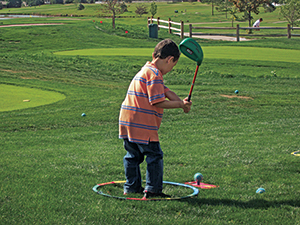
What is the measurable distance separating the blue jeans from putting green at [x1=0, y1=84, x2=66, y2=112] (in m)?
7.49

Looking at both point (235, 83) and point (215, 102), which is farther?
point (235, 83)

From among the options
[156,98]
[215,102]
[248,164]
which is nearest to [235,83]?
[215,102]

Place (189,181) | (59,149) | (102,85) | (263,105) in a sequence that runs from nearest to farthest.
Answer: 1. (189,181)
2. (59,149)
3. (263,105)
4. (102,85)

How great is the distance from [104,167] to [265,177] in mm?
2365

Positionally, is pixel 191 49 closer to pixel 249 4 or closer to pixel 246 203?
pixel 246 203

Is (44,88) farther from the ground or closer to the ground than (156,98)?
closer to the ground

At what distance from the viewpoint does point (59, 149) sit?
7543 mm

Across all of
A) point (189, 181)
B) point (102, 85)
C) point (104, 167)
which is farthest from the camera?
point (102, 85)

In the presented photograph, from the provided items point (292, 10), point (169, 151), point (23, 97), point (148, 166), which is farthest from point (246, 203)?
point (292, 10)

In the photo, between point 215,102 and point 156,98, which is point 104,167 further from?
point 215,102

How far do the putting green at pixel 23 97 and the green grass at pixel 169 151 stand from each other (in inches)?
15.1

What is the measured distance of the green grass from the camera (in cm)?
448

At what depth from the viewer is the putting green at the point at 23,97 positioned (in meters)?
12.1

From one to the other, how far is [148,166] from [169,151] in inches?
95.4
